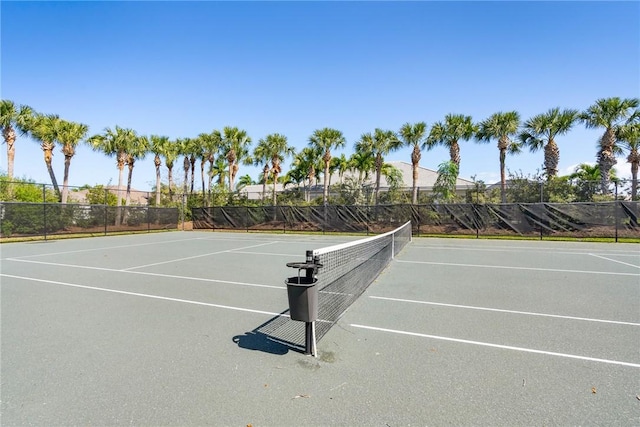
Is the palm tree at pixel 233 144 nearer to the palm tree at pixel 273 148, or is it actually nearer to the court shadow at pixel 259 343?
the palm tree at pixel 273 148

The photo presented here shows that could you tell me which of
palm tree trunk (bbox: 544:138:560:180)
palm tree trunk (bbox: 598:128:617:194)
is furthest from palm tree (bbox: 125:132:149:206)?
palm tree trunk (bbox: 598:128:617:194)

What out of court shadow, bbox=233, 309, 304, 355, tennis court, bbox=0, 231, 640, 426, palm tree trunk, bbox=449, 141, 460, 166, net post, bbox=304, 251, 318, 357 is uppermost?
palm tree trunk, bbox=449, 141, 460, 166

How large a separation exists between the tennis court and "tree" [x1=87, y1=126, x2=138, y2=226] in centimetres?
2462

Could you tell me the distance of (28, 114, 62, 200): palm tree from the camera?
2564 cm

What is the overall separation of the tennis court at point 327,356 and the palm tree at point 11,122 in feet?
81.1

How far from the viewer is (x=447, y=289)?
6871 millimetres

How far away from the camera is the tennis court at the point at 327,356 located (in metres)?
2.68

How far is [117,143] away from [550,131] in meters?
35.0

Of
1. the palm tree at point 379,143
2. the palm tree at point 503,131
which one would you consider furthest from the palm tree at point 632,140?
the palm tree at point 379,143

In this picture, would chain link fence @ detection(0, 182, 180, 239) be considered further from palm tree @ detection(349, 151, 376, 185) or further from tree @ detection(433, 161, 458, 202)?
tree @ detection(433, 161, 458, 202)

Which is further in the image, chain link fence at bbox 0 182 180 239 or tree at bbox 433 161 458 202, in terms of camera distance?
tree at bbox 433 161 458 202

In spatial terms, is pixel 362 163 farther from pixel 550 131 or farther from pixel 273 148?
pixel 550 131

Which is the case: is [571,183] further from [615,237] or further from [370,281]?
[370,281]

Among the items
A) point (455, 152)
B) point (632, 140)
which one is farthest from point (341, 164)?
point (632, 140)
